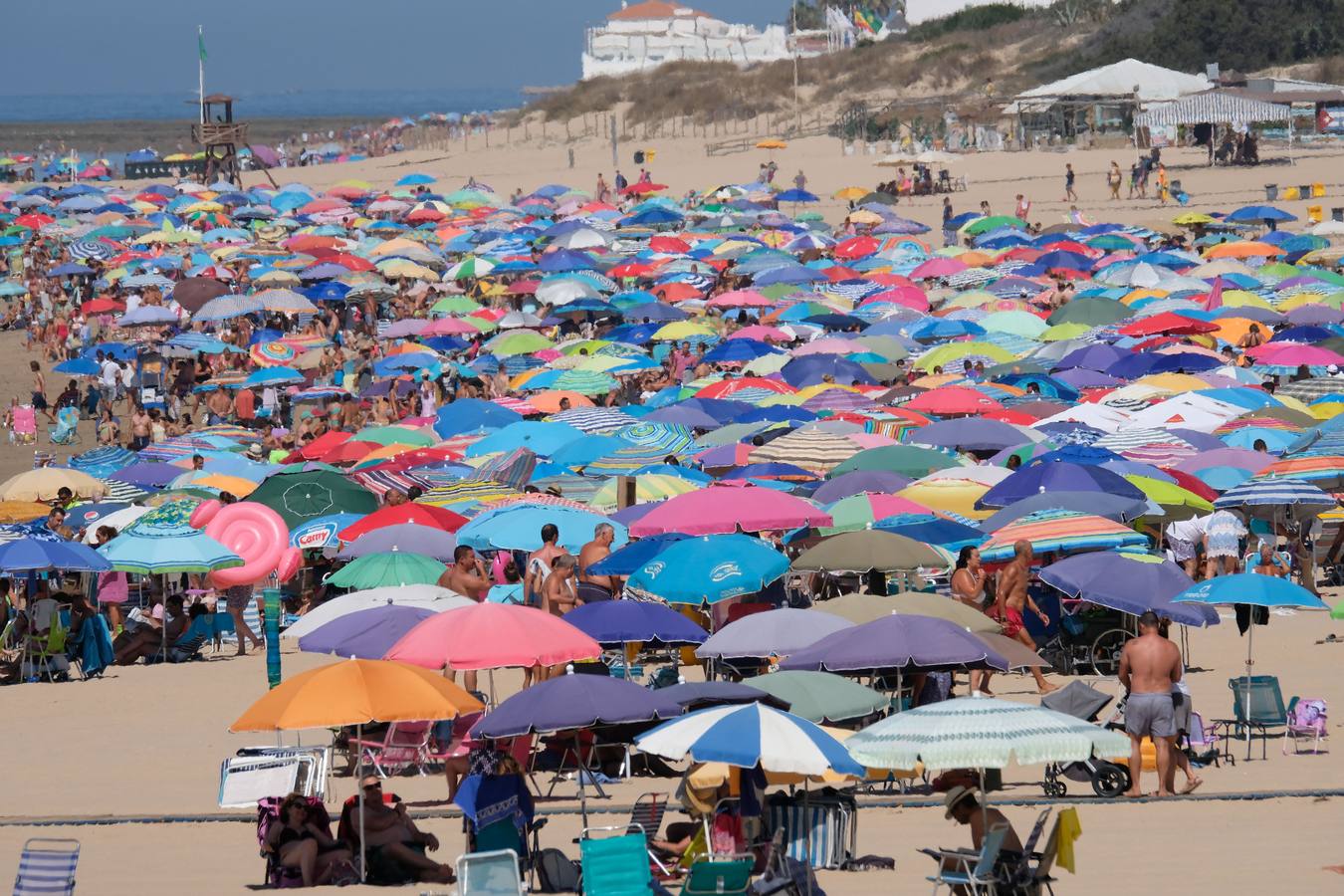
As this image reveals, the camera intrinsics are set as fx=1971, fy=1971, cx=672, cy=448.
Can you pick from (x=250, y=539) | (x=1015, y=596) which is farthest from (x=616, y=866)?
(x=250, y=539)

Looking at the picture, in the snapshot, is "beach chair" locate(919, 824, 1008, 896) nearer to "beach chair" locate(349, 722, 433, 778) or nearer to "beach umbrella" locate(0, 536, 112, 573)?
"beach chair" locate(349, 722, 433, 778)

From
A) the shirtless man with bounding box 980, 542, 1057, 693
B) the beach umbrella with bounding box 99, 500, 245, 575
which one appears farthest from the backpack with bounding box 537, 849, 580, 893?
the beach umbrella with bounding box 99, 500, 245, 575

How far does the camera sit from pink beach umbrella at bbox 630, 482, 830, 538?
39.3 ft

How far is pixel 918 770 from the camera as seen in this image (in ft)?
30.5

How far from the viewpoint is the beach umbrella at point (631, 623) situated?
975cm

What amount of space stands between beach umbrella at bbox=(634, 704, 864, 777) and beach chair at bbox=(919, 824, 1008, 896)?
18.6 inches

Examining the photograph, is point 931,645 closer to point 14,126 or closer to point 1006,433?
point 1006,433

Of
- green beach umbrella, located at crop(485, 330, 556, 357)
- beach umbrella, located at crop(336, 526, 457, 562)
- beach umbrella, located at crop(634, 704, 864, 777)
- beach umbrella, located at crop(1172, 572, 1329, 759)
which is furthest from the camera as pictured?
green beach umbrella, located at crop(485, 330, 556, 357)

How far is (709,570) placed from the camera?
35.2 feet

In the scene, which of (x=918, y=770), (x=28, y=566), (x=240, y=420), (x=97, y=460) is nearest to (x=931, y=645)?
(x=918, y=770)

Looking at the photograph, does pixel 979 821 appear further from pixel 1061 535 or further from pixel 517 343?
pixel 517 343

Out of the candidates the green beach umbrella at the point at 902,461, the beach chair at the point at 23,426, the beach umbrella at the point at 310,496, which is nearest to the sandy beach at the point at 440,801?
the beach umbrella at the point at 310,496

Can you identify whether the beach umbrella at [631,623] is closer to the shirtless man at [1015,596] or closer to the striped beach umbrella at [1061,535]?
the shirtless man at [1015,596]

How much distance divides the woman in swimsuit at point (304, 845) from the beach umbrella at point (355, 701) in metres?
0.16
